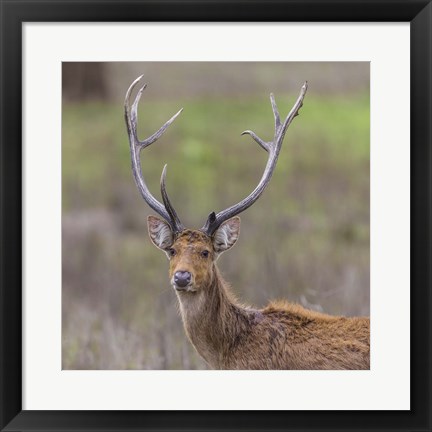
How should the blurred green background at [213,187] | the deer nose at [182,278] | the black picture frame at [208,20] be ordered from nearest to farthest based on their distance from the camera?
the black picture frame at [208,20] → the deer nose at [182,278] → the blurred green background at [213,187]

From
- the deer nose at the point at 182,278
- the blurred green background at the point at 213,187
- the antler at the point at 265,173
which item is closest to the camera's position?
the deer nose at the point at 182,278

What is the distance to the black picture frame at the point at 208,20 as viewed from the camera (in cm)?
701

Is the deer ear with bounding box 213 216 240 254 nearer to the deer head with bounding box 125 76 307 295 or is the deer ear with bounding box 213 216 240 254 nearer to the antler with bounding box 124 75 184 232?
the deer head with bounding box 125 76 307 295

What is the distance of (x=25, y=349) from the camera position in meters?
7.13

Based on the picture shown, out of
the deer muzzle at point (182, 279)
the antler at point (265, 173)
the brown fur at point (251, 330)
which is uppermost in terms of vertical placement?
the antler at point (265, 173)

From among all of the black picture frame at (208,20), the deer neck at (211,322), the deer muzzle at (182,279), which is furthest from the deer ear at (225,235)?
the black picture frame at (208,20)

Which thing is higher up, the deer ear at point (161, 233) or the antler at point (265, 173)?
the antler at point (265, 173)

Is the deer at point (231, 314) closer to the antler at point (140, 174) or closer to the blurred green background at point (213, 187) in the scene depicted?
the antler at point (140, 174)

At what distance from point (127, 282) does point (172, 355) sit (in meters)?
4.49

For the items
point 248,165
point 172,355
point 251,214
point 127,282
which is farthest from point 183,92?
point 172,355

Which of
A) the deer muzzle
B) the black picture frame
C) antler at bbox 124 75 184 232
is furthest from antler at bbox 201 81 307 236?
the black picture frame

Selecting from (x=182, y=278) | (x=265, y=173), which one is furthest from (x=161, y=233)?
(x=265, y=173)

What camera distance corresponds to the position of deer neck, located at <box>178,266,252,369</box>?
784 cm

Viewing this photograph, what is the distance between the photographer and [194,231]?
7.70 meters
